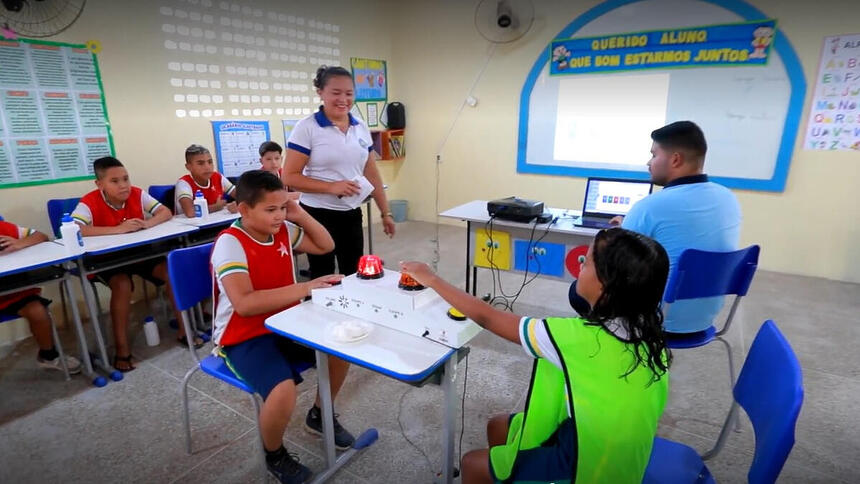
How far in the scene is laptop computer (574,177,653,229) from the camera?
2.54 metres

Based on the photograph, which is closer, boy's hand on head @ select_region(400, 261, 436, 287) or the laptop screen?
boy's hand on head @ select_region(400, 261, 436, 287)

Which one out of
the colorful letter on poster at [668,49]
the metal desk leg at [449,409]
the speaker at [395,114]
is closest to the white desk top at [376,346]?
the metal desk leg at [449,409]

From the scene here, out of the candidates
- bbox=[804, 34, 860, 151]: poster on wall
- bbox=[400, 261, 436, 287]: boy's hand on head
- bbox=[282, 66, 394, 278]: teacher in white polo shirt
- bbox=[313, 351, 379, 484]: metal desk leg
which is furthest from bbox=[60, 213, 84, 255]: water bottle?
bbox=[804, 34, 860, 151]: poster on wall

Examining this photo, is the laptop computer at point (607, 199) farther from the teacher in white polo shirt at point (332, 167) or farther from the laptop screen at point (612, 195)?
the teacher in white polo shirt at point (332, 167)

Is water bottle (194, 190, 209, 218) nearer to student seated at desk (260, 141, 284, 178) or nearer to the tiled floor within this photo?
student seated at desk (260, 141, 284, 178)

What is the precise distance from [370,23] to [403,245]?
2.51m

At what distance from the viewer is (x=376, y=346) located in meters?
1.25

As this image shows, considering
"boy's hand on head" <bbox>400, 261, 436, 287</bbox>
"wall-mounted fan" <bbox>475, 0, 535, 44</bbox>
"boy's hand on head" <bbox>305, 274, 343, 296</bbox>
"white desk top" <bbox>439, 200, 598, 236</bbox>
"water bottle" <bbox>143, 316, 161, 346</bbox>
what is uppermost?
"wall-mounted fan" <bbox>475, 0, 535, 44</bbox>

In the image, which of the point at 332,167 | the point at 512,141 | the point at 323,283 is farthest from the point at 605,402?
the point at 512,141

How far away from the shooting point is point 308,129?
6.85 ft

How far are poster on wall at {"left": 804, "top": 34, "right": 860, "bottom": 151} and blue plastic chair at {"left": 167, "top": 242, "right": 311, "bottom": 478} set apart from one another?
4182 mm

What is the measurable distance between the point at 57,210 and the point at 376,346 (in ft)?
8.61

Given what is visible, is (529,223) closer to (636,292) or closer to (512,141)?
(636,292)

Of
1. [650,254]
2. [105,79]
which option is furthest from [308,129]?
[105,79]
